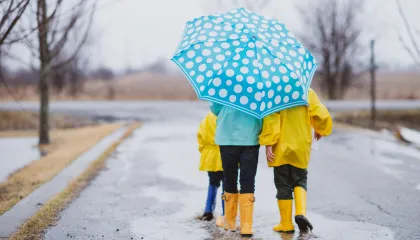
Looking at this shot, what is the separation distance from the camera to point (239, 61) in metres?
5.43

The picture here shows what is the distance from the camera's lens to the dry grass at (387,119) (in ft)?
67.1

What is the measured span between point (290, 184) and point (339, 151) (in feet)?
22.7

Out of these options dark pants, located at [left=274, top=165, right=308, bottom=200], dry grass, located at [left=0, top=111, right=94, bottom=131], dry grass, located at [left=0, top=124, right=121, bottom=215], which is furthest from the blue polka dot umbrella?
dry grass, located at [left=0, top=111, right=94, bottom=131]

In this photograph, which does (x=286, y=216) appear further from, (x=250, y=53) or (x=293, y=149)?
(x=250, y=53)

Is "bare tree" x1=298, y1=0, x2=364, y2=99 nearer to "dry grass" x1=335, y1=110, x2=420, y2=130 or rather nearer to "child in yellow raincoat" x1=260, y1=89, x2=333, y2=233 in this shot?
"dry grass" x1=335, y1=110, x2=420, y2=130

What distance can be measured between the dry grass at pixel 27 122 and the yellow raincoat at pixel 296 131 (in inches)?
549

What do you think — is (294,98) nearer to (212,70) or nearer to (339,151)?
(212,70)

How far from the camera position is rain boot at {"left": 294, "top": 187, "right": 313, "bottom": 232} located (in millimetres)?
5844

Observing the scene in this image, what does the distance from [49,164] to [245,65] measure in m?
6.57

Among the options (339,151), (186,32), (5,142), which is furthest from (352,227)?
(5,142)

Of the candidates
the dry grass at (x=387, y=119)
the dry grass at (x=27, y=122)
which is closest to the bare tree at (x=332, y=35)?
the dry grass at (x=387, y=119)

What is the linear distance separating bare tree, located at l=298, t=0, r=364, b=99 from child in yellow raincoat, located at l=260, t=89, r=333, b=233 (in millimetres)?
17320

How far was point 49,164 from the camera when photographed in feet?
36.1

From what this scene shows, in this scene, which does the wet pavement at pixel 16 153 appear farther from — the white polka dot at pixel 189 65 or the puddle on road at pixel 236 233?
the white polka dot at pixel 189 65
